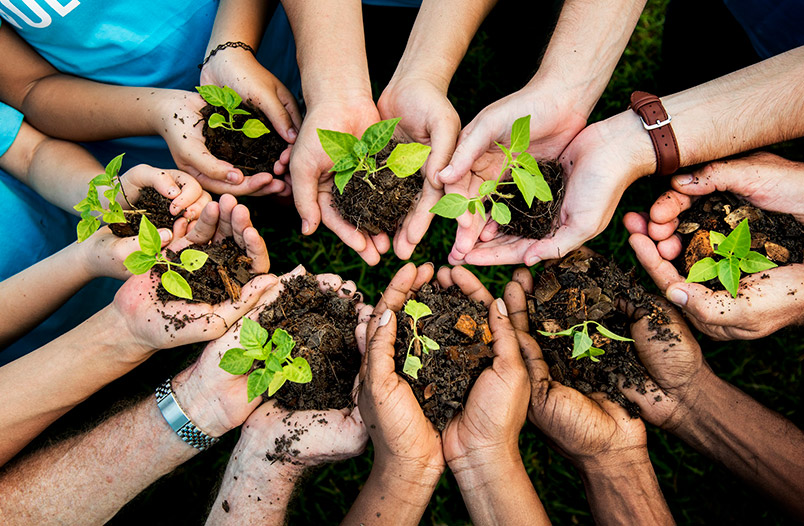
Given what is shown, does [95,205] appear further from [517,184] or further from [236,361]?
[517,184]

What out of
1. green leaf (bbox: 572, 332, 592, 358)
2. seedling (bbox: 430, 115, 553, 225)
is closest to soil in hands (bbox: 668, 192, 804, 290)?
green leaf (bbox: 572, 332, 592, 358)

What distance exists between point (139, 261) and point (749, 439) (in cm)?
320

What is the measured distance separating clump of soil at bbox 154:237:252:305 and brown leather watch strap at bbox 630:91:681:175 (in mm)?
2248

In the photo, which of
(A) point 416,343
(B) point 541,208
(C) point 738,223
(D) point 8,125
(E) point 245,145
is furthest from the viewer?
(D) point 8,125

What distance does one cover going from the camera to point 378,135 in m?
2.11

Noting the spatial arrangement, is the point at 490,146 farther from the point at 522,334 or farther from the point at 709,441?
the point at 709,441

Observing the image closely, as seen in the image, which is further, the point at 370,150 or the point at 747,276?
the point at 747,276

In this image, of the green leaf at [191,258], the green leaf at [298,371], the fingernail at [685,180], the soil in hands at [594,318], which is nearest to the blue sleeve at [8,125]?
the green leaf at [191,258]

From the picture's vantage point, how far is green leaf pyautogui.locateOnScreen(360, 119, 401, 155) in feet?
6.81

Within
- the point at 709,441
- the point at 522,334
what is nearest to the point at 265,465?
the point at 522,334

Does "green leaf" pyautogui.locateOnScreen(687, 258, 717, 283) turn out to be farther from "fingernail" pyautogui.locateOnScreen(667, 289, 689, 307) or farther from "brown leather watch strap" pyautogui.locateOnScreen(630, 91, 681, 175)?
"brown leather watch strap" pyautogui.locateOnScreen(630, 91, 681, 175)

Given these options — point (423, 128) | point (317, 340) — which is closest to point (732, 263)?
point (423, 128)

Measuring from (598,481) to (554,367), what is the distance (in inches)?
23.9

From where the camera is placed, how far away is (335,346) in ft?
7.97
